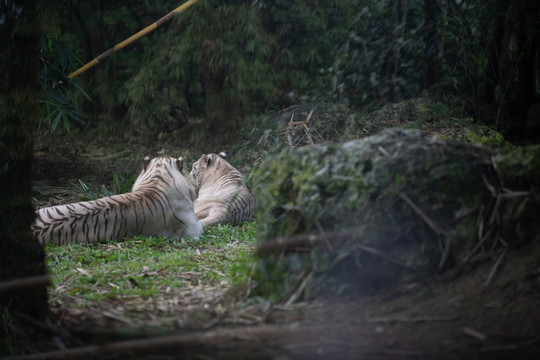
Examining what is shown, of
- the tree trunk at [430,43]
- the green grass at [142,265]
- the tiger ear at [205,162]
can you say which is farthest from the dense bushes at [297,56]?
the green grass at [142,265]

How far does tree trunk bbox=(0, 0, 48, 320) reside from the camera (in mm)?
2299

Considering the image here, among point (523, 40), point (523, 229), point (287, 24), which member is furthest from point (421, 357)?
point (287, 24)

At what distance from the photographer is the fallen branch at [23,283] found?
228cm

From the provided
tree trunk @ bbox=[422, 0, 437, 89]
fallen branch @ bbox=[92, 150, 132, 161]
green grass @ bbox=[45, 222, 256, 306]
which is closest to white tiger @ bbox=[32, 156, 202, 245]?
green grass @ bbox=[45, 222, 256, 306]

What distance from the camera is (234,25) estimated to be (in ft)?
28.0

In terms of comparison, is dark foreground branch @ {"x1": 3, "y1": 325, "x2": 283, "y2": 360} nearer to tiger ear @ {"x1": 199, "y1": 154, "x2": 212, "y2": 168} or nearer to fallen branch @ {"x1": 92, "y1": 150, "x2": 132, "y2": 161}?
tiger ear @ {"x1": 199, "y1": 154, "x2": 212, "y2": 168}

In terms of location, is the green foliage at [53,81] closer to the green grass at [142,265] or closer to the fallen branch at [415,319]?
the green grass at [142,265]

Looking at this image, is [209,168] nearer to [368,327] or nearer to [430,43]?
[430,43]

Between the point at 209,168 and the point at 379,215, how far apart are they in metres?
4.90

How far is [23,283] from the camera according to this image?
90.8 inches

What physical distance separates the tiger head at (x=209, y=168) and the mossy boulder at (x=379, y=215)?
448 centimetres

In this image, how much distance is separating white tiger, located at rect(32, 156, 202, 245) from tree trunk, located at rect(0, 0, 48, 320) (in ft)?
7.83

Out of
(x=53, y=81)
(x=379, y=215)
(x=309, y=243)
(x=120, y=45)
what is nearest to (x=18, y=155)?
(x=309, y=243)

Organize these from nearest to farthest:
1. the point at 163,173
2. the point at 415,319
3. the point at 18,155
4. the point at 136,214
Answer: the point at 415,319 → the point at 18,155 → the point at 136,214 → the point at 163,173
